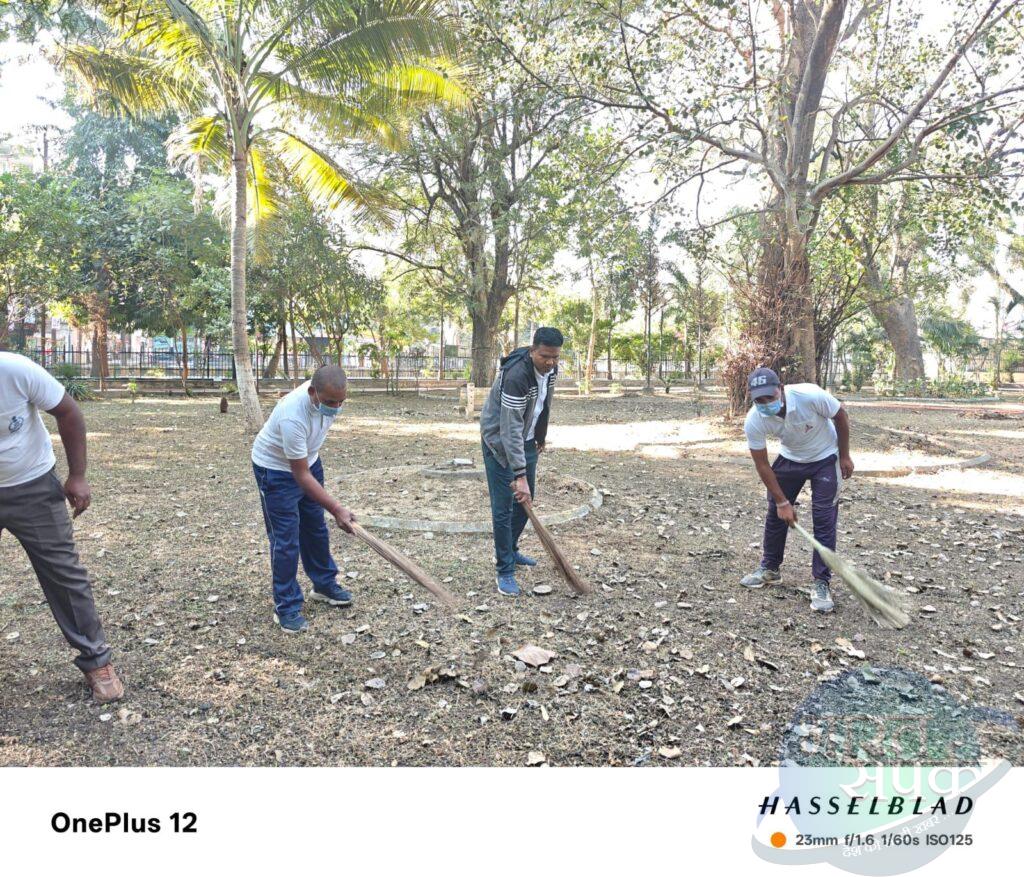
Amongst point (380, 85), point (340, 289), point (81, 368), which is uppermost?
point (380, 85)

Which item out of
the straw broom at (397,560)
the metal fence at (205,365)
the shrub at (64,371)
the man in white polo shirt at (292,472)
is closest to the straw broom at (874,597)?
the straw broom at (397,560)

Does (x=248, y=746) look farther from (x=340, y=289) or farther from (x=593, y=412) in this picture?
(x=340, y=289)

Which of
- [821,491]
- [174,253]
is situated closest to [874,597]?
[821,491]

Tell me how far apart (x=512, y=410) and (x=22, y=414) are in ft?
8.53

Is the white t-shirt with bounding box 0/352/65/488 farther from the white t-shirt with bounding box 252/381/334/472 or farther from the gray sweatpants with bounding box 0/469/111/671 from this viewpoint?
the white t-shirt with bounding box 252/381/334/472

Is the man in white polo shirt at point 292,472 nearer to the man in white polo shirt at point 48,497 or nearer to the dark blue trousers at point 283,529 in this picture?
the dark blue trousers at point 283,529

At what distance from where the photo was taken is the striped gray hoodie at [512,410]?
4770 mm

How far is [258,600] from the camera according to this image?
4.83m

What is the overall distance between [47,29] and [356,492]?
9.72 metres

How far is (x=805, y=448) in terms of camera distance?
4.84m

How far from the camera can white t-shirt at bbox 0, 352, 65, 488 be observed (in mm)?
3127

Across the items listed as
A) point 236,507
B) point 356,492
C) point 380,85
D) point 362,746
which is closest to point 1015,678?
point 362,746

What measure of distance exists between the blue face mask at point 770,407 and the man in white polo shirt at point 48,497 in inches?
143

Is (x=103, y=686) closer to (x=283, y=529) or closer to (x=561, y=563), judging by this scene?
(x=283, y=529)
